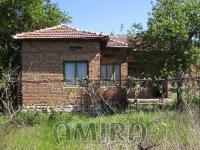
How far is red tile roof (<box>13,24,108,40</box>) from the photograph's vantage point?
74.8 ft

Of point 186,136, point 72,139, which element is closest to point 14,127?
point 72,139

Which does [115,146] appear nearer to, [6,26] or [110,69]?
[110,69]

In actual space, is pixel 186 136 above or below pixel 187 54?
below

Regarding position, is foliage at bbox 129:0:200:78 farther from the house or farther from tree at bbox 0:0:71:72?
tree at bbox 0:0:71:72

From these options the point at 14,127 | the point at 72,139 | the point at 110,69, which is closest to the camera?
the point at 14,127

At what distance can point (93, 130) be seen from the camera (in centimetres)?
931

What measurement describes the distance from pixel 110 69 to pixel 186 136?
19.2 meters

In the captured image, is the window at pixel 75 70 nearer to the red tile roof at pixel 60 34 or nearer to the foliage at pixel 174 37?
the red tile roof at pixel 60 34

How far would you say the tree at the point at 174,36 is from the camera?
21984 millimetres

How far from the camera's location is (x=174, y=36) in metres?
22.1

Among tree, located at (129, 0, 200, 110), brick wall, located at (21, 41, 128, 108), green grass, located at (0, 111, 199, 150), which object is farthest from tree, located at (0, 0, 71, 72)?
green grass, located at (0, 111, 199, 150)

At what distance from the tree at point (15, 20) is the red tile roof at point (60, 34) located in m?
3.49

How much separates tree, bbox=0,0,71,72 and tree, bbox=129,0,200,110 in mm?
8627

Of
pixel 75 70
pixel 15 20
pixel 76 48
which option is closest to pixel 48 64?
pixel 75 70
